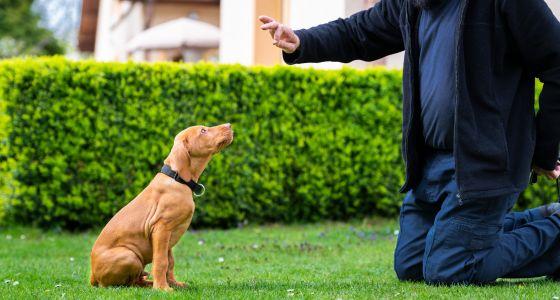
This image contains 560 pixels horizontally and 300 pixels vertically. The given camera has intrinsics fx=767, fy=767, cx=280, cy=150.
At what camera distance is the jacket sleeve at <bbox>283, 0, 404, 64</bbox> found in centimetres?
490

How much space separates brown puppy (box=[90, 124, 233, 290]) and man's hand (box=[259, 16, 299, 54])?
64 cm

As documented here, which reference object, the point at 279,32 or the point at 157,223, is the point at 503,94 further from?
the point at 157,223

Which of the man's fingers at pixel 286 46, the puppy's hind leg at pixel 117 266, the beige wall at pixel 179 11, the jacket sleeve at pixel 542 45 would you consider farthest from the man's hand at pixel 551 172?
the beige wall at pixel 179 11

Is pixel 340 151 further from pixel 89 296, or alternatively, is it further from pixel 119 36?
pixel 119 36

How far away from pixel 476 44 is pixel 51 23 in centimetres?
4700

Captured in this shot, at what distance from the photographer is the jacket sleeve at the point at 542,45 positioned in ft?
13.4

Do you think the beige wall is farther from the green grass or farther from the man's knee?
the man's knee

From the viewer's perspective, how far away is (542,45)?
13.5 feet

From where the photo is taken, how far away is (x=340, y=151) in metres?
9.17

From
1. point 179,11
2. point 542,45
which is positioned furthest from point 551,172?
point 179,11

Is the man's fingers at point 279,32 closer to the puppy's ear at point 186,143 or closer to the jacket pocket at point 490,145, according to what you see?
the puppy's ear at point 186,143

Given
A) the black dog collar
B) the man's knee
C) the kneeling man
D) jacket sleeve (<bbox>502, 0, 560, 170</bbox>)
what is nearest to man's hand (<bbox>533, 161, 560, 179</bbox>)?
the kneeling man

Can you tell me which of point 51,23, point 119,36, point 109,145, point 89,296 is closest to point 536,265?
point 89,296

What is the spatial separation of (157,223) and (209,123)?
451cm
